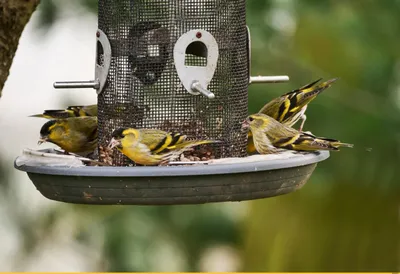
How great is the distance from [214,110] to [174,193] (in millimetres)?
989

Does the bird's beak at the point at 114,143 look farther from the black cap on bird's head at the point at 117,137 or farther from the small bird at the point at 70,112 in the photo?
the small bird at the point at 70,112

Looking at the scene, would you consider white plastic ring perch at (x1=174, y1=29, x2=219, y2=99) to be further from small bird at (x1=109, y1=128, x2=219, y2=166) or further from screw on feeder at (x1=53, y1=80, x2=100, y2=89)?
screw on feeder at (x1=53, y1=80, x2=100, y2=89)

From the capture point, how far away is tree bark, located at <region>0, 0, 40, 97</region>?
573cm

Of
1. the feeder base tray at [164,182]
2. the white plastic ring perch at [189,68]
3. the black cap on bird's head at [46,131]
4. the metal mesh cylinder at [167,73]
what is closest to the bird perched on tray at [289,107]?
the metal mesh cylinder at [167,73]

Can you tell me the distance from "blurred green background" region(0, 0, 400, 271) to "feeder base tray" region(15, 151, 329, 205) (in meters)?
2.30

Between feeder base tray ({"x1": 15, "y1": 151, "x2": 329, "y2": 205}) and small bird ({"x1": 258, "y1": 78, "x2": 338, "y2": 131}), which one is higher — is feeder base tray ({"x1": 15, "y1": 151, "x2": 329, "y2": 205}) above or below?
below

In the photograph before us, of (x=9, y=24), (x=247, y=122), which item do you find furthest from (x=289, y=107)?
(x=9, y=24)

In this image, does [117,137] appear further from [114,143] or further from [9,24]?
[9,24]

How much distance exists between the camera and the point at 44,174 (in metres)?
5.77

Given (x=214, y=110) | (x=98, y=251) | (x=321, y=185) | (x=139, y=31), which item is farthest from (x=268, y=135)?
(x=98, y=251)

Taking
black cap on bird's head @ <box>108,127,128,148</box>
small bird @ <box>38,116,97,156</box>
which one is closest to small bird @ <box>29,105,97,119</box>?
small bird @ <box>38,116,97,156</box>

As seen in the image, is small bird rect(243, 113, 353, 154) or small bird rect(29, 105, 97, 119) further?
small bird rect(29, 105, 97, 119)

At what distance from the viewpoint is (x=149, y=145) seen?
584 centimetres

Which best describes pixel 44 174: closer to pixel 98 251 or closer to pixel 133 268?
pixel 133 268
